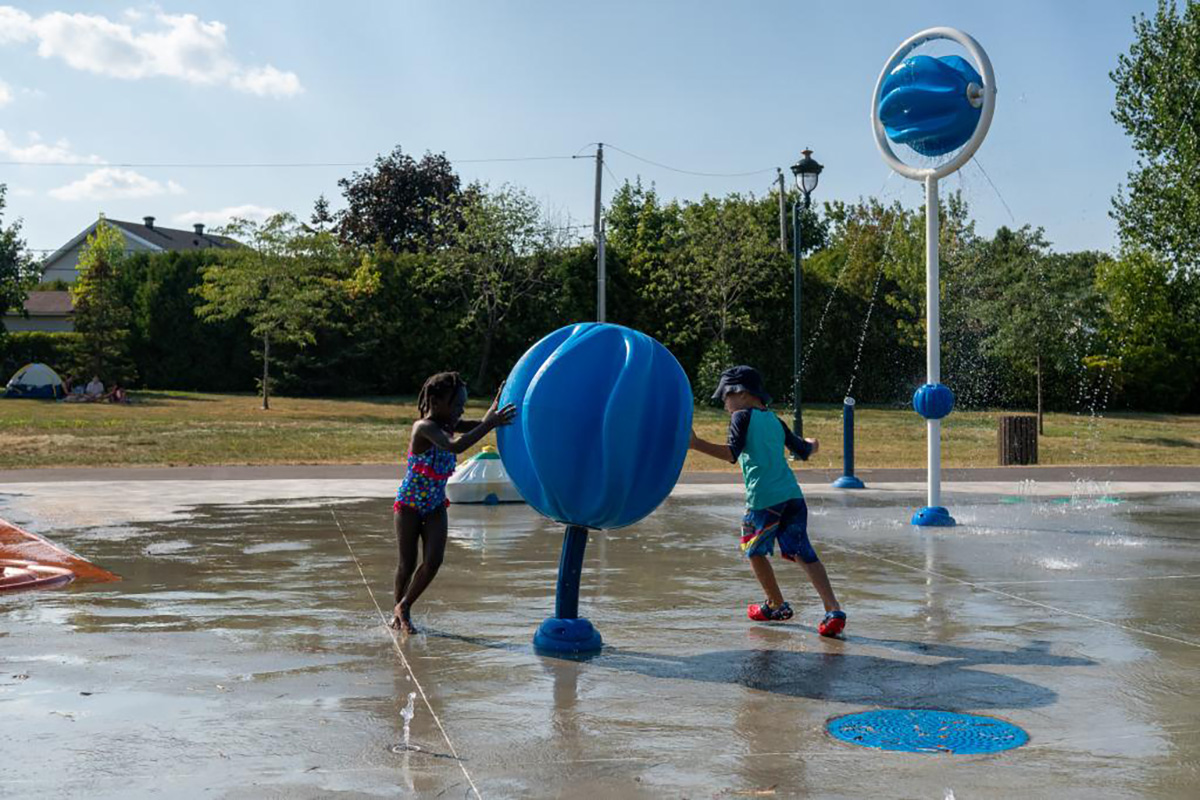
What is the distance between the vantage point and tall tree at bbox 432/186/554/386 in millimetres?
41750

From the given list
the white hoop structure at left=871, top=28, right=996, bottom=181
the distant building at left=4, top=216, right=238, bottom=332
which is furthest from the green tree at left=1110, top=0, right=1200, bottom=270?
the distant building at left=4, top=216, right=238, bottom=332

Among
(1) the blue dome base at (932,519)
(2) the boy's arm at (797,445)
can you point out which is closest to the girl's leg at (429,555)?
(2) the boy's arm at (797,445)

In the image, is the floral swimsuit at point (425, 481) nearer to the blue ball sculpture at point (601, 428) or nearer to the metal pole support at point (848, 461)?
the blue ball sculpture at point (601, 428)

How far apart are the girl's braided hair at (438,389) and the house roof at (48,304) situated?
65686 millimetres

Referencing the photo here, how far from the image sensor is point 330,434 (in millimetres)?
27906

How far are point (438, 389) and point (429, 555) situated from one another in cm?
99

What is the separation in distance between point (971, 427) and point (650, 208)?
29.9 meters

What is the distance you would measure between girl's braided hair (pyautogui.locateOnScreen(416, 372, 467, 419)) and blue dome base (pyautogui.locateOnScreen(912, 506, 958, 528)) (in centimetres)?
683

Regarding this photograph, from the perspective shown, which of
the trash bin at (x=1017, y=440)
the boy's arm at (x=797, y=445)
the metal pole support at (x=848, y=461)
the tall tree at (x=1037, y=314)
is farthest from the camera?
the tall tree at (x=1037, y=314)

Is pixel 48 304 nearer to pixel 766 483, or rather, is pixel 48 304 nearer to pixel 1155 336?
pixel 1155 336

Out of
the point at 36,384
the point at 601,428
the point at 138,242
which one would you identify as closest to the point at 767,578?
the point at 601,428

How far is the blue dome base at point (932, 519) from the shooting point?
505 inches

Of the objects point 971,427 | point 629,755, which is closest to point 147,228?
point 971,427

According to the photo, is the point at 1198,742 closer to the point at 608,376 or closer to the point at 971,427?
the point at 608,376
